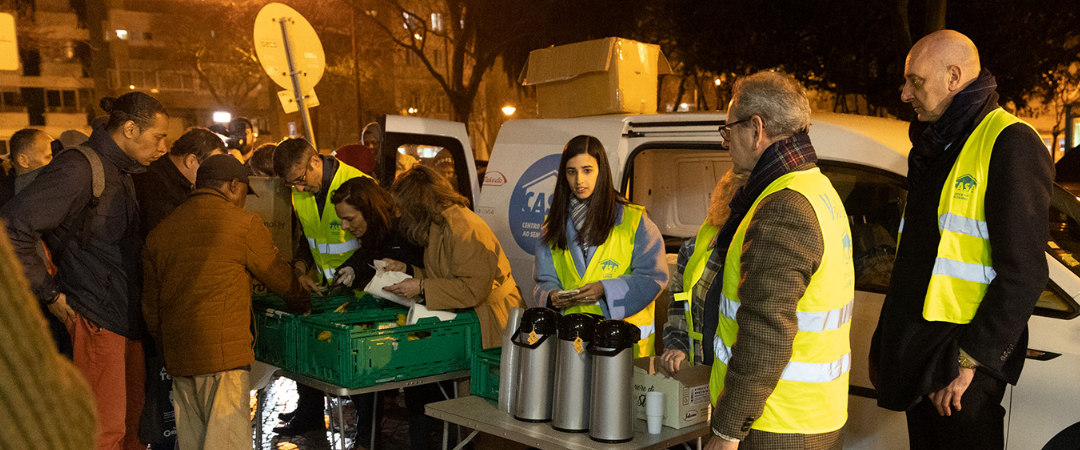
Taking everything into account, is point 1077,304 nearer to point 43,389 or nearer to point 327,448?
point 43,389

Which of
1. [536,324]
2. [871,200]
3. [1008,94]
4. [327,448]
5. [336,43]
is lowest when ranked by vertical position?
[327,448]

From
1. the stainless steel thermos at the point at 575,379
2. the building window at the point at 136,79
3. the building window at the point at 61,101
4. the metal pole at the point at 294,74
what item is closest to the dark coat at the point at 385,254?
the stainless steel thermos at the point at 575,379

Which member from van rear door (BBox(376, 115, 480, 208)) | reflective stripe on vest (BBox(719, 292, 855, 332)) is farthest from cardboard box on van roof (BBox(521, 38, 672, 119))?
reflective stripe on vest (BBox(719, 292, 855, 332))

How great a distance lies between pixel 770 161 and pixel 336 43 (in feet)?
103

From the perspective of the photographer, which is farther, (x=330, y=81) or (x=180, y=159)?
(x=330, y=81)

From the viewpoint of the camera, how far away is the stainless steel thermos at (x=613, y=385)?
116 inches

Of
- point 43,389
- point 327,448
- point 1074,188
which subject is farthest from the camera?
point 327,448

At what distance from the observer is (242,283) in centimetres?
412

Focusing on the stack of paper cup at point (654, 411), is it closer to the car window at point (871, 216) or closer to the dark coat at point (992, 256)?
the dark coat at point (992, 256)

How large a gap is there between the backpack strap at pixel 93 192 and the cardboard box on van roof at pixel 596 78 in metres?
2.92

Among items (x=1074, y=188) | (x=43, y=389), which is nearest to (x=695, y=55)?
(x=1074, y=188)

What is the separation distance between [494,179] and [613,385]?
9.82 feet

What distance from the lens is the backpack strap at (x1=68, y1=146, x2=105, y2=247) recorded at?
154 inches

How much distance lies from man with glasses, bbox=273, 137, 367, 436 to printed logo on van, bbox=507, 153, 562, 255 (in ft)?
3.43
